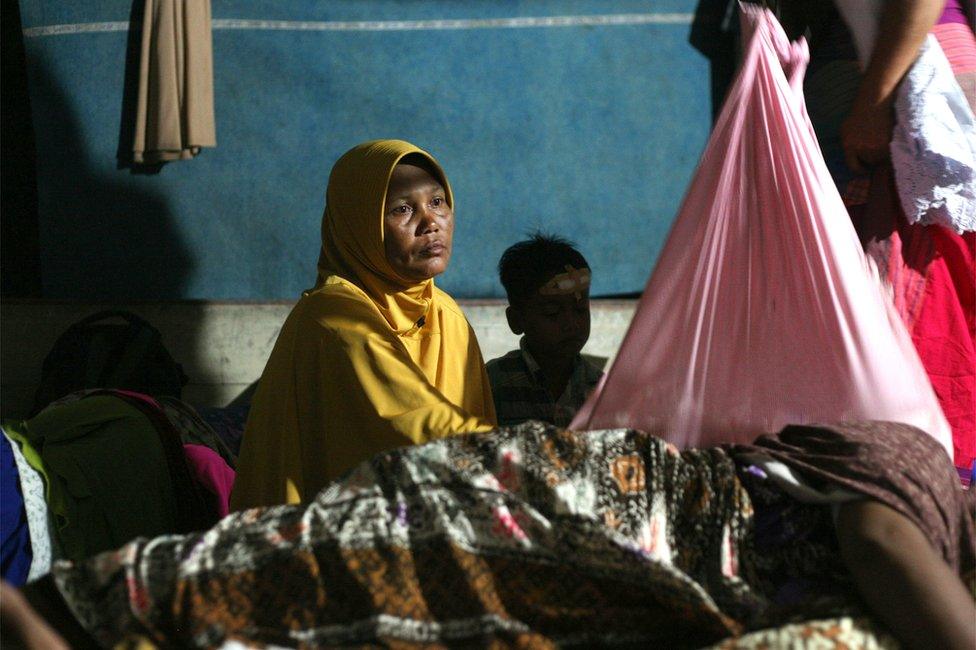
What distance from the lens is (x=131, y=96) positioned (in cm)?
389

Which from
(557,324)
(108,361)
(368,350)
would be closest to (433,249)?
(368,350)

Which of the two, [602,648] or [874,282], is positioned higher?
[874,282]

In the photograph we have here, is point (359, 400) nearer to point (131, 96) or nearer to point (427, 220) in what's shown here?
point (427, 220)

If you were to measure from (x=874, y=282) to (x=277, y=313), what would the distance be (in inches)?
82.7

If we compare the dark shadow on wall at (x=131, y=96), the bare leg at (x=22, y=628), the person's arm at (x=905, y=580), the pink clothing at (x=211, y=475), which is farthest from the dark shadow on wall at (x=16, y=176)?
the person's arm at (x=905, y=580)

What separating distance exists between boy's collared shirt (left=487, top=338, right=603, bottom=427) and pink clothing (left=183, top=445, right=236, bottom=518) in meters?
0.80

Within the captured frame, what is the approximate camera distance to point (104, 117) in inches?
153

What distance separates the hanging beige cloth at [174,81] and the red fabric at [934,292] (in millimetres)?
2226

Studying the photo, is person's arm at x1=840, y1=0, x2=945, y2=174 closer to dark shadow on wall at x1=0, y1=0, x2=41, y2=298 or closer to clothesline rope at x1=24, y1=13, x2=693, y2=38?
clothesline rope at x1=24, y1=13, x2=693, y2=38

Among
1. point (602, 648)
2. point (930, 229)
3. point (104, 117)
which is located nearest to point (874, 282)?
point (930, 229)

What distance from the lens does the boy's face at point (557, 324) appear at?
3.30 m

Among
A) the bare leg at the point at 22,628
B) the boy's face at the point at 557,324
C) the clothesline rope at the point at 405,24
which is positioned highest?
the clothesline rope at the point at 405,24

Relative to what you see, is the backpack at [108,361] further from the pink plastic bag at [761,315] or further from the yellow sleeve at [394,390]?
the pink plastic bag at [761,315]

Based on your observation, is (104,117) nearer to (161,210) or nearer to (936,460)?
(161,210)
